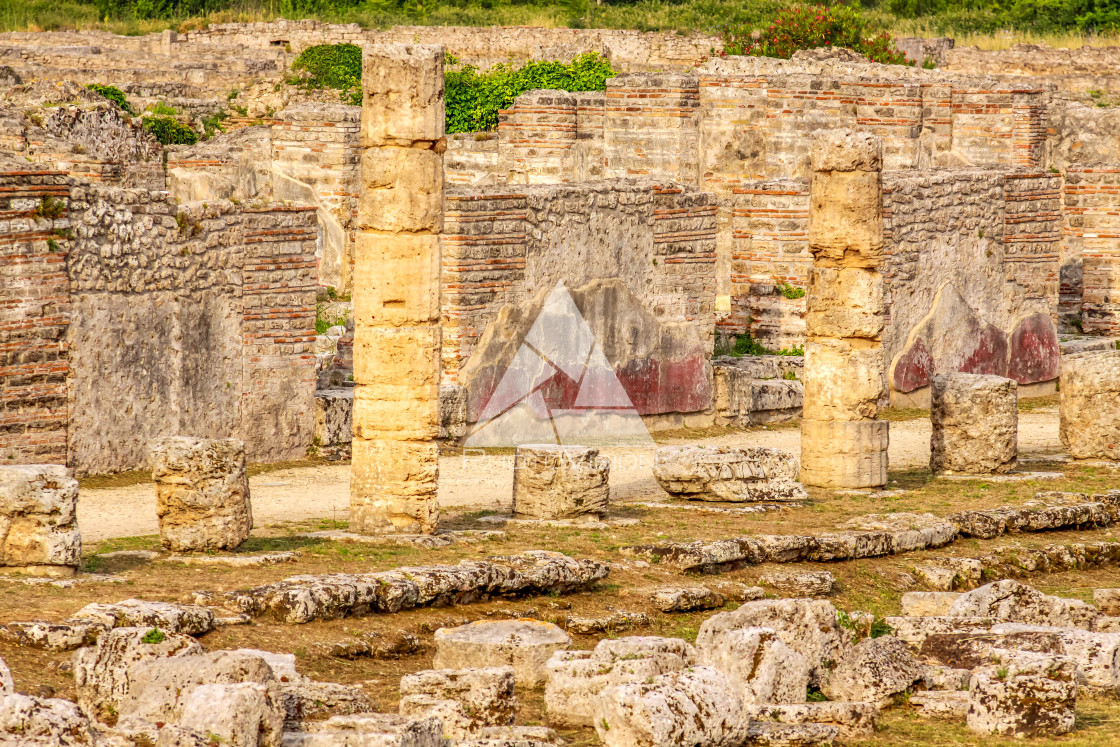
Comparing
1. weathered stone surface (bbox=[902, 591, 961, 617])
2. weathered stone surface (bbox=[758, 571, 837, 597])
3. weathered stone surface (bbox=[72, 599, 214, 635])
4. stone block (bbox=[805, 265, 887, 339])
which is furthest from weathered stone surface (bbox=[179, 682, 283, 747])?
stone block (bbox=[805, 265, 887, 339])

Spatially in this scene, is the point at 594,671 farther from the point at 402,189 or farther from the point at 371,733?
the point at 402,189

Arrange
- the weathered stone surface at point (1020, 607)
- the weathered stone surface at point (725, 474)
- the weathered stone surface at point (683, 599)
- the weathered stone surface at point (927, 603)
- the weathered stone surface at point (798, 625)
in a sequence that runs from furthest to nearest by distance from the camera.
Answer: the weathered stone surface at point (725, 474) → the weathered stone surface at point (927, 603) → the weathered stone surface at point (1020, 607) → the weathered stone surface at point (683, 599) → the weathered stone surface at point (798, 625)

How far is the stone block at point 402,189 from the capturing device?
38.0 feet

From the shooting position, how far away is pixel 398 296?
11.6m

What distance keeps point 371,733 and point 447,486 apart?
6.76 metres

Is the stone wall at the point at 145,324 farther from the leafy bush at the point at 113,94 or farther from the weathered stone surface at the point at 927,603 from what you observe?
the leafy bush at the point at 113,94

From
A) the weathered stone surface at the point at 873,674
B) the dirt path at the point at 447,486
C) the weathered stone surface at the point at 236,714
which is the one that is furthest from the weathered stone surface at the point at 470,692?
the dirt path at the point at 447,486

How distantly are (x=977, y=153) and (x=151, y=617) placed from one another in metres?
17.6

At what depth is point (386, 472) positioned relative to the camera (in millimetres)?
11656

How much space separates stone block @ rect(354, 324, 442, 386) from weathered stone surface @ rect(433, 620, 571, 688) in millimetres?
2611

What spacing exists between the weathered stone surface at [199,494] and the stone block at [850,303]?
546 cm

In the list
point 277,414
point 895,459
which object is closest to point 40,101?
point 277,414

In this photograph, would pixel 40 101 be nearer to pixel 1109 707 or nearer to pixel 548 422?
pixel 548 422

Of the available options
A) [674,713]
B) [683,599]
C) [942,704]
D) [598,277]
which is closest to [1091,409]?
[598,277]
